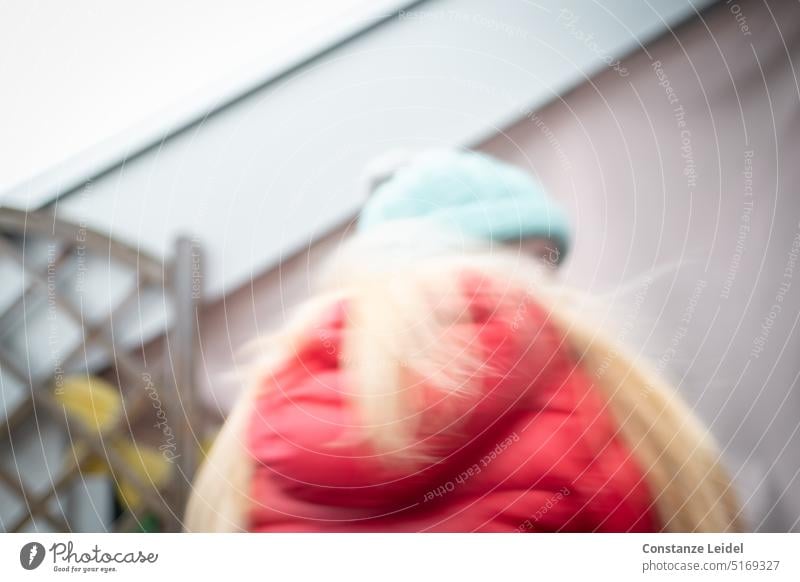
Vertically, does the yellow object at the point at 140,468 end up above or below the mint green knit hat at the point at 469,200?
below

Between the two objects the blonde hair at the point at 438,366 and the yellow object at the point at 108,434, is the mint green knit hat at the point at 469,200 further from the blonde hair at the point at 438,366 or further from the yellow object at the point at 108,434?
the yellow object at the point at 108,434

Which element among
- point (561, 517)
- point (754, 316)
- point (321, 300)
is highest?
point (321, 300)

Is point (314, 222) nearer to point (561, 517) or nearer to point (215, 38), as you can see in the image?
point (215, 38)

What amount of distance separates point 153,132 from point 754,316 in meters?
0.50

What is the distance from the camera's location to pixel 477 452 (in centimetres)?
53

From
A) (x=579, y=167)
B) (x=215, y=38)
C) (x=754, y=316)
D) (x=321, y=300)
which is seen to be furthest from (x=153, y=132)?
(x=754, y=316)

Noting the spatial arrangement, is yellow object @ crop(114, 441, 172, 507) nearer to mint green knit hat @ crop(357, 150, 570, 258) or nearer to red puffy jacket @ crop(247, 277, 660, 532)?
red puffy jacket @ crop(247, 277, 660, 532)

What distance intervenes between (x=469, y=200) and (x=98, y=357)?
318 mm

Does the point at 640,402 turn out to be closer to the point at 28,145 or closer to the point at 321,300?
the point at 321,300

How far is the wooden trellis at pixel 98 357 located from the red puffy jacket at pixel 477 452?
0.24 feet

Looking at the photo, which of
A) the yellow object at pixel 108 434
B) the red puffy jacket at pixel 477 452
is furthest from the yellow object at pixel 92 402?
the red puffy jacket at pixel 477 452

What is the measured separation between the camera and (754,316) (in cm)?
57

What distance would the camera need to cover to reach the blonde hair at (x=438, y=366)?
53cm

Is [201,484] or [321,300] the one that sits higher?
[321,300]
